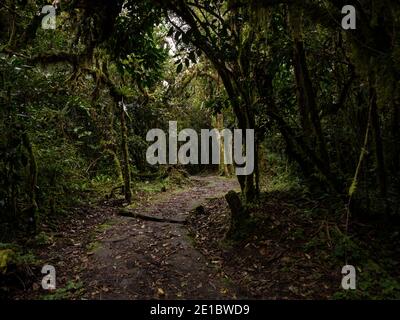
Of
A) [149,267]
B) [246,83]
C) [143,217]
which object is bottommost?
[149,267]

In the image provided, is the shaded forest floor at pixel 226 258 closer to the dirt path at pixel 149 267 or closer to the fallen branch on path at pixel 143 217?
the dirt path at pixel 149 267

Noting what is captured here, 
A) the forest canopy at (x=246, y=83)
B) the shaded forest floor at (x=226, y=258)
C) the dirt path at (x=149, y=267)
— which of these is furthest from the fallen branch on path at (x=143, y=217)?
the forest canopy at (x=246, y=83)

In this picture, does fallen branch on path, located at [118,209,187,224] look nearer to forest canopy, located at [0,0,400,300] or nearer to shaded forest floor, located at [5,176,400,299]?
shaded forest floor, located at [5,176,400,299]

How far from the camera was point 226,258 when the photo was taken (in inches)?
234

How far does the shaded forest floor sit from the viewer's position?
4766 mm

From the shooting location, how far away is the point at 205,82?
51.0 feet

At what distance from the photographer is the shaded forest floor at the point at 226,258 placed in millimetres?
4766

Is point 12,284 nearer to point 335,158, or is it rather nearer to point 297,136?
point 297,136

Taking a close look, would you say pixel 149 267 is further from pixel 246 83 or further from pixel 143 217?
pixel 246 83

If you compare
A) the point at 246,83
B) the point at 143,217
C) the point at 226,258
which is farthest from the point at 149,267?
the point at 246,83

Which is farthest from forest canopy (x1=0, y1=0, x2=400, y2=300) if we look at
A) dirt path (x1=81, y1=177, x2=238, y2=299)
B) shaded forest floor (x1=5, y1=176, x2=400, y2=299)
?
dirt path (x1=81, y1=177, x2=238, y2=299)

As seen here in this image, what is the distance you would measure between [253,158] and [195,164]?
16596mm

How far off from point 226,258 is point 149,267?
1.30 metres
